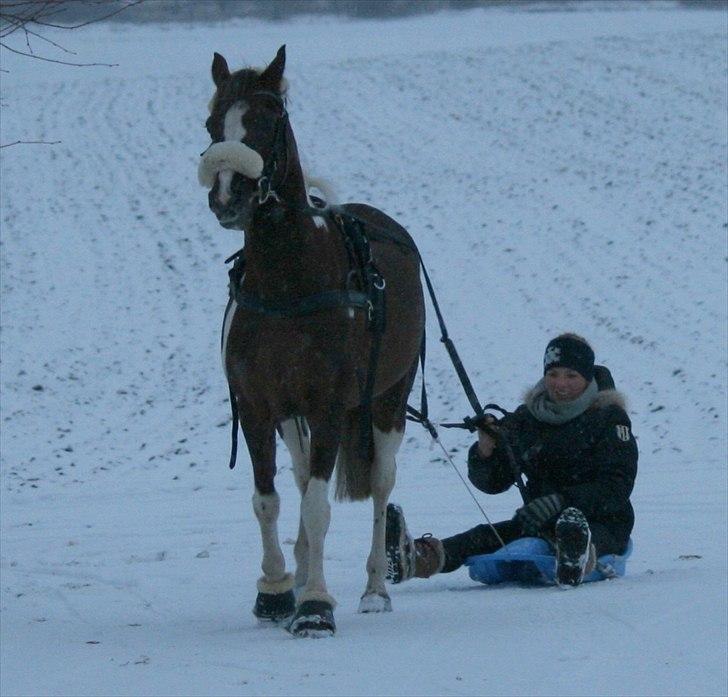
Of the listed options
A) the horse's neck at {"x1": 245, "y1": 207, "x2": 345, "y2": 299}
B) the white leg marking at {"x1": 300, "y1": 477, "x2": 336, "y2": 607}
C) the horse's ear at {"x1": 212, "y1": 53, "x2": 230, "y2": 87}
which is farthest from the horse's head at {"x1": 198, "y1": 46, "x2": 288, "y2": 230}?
the white leg marking at {"x1": 300, "y1": 477, "x2": 336, "y2": 607}

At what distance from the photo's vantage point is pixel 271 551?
555 cm

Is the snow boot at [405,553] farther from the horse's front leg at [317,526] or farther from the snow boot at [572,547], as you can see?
the horse's front leg at [317,526]

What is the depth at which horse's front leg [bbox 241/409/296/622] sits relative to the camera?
17.7 ft

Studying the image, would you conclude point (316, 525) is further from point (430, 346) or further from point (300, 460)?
point (430, 346)

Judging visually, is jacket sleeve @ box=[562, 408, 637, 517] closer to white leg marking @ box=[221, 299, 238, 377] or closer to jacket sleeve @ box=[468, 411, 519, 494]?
jacket sleeve @ box=[468, 411, 519, 494]

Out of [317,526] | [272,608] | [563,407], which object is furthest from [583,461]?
[272,608]

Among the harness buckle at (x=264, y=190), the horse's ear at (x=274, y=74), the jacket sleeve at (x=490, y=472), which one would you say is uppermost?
the horse's ear at (x=274, y=74)

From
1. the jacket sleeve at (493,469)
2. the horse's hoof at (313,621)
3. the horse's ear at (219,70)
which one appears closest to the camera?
the horse's hoof at (313,621)

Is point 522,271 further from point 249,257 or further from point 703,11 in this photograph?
point 703,11

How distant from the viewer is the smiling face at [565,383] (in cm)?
639

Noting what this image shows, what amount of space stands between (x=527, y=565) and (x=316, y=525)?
4.41ft

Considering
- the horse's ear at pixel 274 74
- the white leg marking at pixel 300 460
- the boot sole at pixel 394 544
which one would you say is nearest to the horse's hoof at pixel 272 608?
the white leg marking at pixel 300 460

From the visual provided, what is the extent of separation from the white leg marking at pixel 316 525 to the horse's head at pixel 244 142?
1.12 m

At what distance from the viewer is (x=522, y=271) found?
16.4 m
